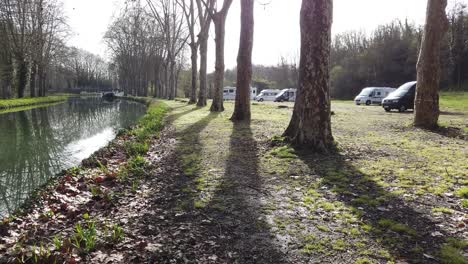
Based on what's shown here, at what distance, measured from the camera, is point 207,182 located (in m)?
5.97

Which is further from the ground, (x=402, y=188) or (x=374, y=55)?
(x=374, y=55)

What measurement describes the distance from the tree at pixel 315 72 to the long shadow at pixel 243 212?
4.71ft

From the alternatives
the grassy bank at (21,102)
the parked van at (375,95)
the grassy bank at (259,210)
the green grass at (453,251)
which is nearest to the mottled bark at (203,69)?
the grassy bank at (21,102)

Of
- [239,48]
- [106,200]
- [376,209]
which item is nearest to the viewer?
[376,209]

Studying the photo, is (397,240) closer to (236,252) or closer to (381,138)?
(236,252)

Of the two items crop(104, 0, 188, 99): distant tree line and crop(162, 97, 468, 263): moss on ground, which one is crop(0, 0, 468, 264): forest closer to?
crop(162, 97, 468, 263): moss on ground

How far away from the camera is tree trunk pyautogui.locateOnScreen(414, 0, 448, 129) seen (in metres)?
11.0

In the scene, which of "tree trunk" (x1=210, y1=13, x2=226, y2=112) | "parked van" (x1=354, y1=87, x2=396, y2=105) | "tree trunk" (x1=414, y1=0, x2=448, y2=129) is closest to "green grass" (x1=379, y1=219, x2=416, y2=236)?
"tree trunk" (x1=414, y1=0, x2=448, y2=129)

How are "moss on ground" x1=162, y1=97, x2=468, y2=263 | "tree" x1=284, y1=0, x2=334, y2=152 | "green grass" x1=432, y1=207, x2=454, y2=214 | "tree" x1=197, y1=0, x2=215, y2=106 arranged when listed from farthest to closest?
"tree" x1=197, y1=0, x2=215, y2=106 → "tree" x1=284, y1=0, x2=334, y2=152 → "green grass" x1=432, y1=207, x2=454, y2=214 → "moss on ground" x1=162, y1=97, x2=468, y2=263

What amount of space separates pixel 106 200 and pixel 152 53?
2022 inches

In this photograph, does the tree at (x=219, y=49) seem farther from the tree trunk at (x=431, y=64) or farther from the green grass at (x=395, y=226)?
the green grass at (x=395, y=226)

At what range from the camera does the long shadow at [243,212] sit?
3486mm

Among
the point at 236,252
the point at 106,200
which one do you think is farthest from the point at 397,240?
the point at 106,200

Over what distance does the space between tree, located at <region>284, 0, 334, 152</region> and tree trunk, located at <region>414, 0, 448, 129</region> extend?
5.54m
